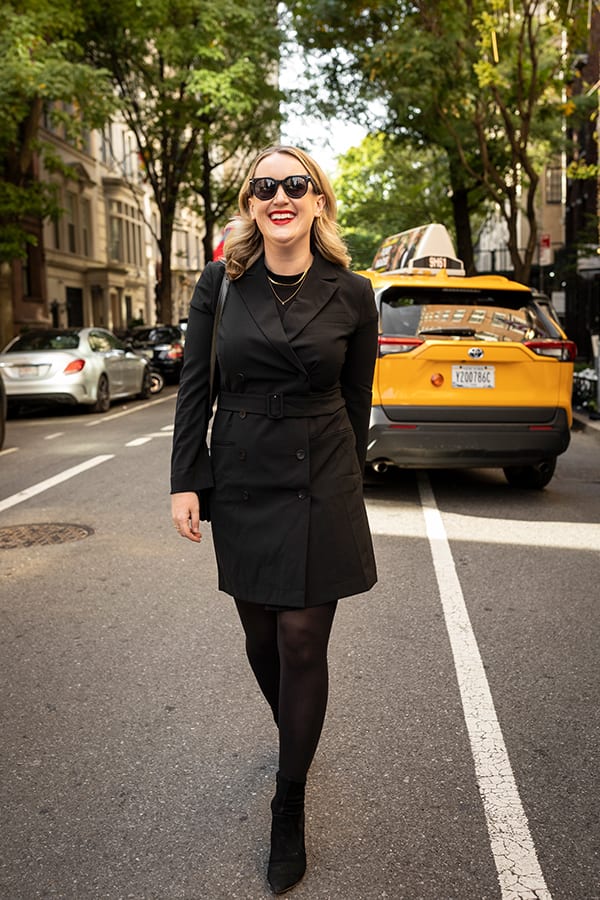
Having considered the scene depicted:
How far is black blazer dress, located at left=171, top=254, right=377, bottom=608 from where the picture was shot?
2.88 metres

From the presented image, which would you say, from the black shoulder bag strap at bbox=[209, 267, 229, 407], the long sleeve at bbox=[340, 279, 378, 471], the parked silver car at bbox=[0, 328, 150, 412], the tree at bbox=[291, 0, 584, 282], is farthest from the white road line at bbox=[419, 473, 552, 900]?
the tree at bbox=[291, 0, 584, 282]

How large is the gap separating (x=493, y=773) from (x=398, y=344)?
4.94 meters

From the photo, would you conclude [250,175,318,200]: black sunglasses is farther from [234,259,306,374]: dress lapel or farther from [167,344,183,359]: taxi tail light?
[167,344,183,359]: taxi tail light

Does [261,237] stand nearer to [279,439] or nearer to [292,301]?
[292,301]

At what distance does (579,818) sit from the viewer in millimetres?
3137

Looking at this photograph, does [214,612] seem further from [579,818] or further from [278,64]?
[278,64]

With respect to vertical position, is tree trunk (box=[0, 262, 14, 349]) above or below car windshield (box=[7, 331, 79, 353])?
above

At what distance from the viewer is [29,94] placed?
59.8 ft

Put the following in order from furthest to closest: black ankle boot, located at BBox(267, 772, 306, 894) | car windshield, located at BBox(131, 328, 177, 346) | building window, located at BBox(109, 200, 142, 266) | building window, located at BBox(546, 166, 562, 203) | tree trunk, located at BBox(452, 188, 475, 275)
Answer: building window, located at BBox(546, 166, 562, 203) → building window, located at BBox(109, 200, 142, 266) → tree trunk, located at BBox(452, 188, 475, 275) → car windshield, located at BBox(131, 328, 177, 346) → black ankle boot, located at BBox(267, 772, 306, 894)

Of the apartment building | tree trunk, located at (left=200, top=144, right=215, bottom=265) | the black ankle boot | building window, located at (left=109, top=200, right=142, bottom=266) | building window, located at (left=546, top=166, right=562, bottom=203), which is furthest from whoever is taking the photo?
building window, located at (left=546, top=166, right=562, bottom=203)

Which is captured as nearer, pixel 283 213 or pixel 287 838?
pixel 287 838

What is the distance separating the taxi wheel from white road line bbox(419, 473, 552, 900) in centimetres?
344

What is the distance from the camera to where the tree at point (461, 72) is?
1997 centimetres

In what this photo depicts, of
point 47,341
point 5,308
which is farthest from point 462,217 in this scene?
point 47,341
